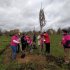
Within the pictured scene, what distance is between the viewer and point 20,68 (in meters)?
12.1

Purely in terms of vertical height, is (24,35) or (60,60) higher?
(24,35)

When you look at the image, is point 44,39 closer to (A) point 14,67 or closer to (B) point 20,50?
(B) point 20,50

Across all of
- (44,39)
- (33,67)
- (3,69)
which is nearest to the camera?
(33,67)

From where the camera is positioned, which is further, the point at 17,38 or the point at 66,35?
the point at 17,38

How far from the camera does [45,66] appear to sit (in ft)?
41.0

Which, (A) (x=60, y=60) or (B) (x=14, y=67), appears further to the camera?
(A) (x=60, y=60)

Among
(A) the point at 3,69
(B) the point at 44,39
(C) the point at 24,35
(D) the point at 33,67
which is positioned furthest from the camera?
(C) the point at 24,35

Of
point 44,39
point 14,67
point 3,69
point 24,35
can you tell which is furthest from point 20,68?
point 24,35

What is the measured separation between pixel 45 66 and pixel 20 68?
3.87 feet

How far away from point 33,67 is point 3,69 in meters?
1.65

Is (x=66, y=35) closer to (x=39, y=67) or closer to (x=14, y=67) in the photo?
(x=39, y=67)

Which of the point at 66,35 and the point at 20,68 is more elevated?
the point at 66,35

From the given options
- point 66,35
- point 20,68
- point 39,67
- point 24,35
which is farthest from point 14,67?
point 24,35

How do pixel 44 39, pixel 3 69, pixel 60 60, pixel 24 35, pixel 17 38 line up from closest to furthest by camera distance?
pixel 3 69 < pixel 60 60 < pixel 17 38 < pixel 44 39 < pixel 24 35
